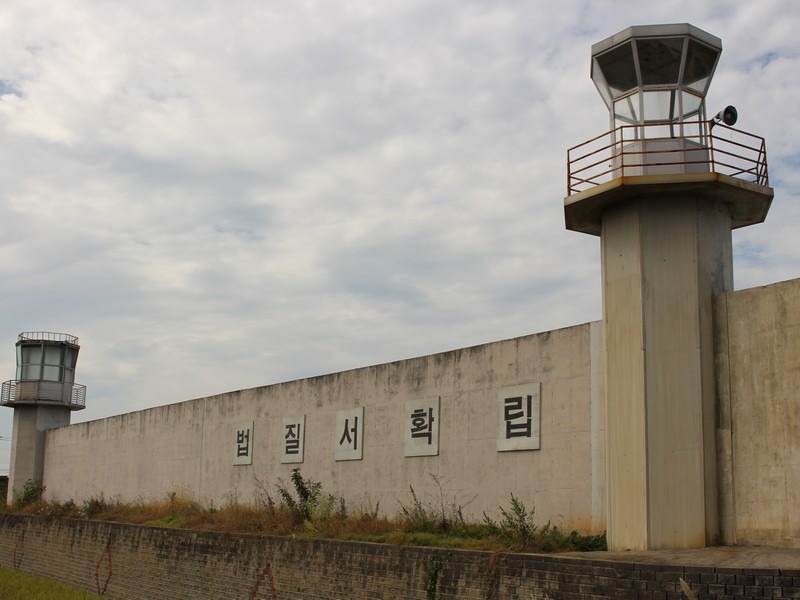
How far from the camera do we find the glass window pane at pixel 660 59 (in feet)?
35.0

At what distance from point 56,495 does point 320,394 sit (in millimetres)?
15894

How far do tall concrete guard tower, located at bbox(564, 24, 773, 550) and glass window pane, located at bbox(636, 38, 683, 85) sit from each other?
0.04ft

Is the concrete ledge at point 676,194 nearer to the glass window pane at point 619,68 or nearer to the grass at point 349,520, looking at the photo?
the glass window pane at point 619,68

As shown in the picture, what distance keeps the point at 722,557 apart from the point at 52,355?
2772cm

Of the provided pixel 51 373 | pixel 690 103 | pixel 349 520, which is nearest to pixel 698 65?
pixel 690 103

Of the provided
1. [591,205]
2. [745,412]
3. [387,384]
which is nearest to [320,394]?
[387,384]

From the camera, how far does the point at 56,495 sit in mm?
29703

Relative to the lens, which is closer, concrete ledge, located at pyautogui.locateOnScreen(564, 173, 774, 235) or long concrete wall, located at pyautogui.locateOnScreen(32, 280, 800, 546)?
long concrete wall, located at pyautogui.locateOnScreen(32, 280, 800, 546)

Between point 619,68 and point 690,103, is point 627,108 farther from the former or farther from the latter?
point 690,103

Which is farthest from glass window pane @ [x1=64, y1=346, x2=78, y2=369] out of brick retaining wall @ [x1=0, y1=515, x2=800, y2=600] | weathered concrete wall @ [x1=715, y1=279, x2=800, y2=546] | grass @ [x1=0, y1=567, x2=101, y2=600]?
weathered concrete wall @ [x1=715, y1=279, x2=800, y2=546]

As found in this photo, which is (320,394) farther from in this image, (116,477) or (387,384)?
(116,477)

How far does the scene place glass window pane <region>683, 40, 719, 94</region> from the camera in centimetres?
1070

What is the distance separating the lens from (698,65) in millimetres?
10883

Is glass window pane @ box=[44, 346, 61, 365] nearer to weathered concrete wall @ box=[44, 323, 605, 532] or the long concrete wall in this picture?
the long concrete wall
